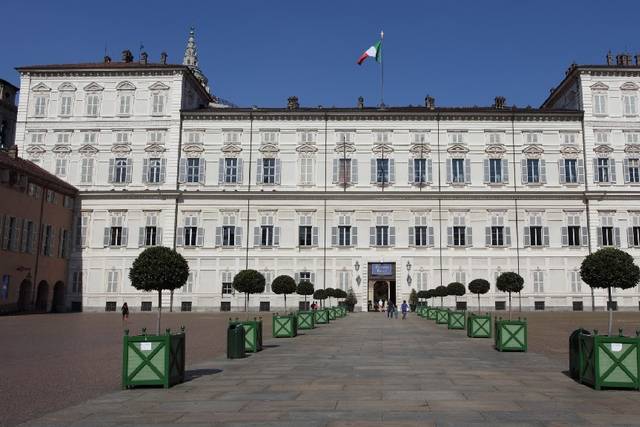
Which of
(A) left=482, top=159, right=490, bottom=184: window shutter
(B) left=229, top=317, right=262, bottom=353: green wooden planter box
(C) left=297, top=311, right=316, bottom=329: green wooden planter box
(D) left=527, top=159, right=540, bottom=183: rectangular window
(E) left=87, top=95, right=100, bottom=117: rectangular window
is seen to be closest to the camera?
(B) left=229, top=317, right=262, bottom=353: green wooden planter box

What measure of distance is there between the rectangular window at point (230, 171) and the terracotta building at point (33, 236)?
43.9ft

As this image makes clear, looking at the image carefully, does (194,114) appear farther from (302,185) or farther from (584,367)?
(584,367)

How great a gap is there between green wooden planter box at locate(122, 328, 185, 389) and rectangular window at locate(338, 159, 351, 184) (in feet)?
136

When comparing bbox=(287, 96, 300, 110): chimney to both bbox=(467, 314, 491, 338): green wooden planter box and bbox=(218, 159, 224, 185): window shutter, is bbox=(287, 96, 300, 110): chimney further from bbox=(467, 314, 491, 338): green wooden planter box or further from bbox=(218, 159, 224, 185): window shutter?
bbox=(467, 314, 491, 338): green wooden planter box

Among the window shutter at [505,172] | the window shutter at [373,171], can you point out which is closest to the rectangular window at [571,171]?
the window shutter at [505,172]

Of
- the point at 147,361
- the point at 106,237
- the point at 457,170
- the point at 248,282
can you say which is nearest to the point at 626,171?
the point at 457,170

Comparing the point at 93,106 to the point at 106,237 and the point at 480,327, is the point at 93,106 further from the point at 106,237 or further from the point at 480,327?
the point at 480,327

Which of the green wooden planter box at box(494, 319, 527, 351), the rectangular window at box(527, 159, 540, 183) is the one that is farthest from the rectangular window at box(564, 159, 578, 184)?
the green wooden planter box at box(494, 319, 527, 351)

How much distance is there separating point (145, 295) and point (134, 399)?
42.7 metres

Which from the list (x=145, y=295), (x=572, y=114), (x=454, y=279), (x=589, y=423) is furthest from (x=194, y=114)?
(x=589, y=423)

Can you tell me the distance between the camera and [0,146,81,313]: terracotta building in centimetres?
4259

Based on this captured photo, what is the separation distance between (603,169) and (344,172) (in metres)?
22.6

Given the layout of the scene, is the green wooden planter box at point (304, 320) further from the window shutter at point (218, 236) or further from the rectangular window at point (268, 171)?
the rectangular window at point (268, 171)

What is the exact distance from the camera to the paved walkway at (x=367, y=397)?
855cm
